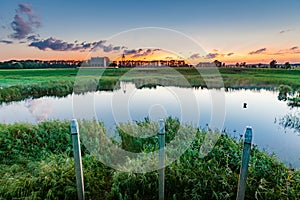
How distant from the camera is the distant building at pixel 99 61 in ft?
16.6

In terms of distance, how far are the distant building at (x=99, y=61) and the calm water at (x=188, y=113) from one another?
1.00m

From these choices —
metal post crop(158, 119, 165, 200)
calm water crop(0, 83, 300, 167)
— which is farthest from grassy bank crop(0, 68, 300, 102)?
metal post crop(158, 119, 165, 200)

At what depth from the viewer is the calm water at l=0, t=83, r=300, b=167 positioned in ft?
19.0

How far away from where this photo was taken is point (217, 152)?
4641 mm

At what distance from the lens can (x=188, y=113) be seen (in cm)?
609

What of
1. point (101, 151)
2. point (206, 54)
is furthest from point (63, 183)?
point (206, 54)

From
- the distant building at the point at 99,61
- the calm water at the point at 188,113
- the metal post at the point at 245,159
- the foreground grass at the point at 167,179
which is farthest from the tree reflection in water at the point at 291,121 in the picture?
the distant building at the point at 99,61

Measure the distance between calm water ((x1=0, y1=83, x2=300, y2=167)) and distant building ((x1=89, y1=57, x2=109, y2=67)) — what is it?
1.00m

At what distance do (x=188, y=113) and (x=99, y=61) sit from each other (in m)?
2.65

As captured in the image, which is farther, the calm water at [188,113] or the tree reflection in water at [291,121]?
the tree reflection in water at [291,121]

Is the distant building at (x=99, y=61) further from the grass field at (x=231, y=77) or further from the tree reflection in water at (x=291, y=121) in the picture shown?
the grass field at (x=231, y=77)

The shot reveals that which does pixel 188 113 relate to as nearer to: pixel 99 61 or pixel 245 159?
pixel 99 61

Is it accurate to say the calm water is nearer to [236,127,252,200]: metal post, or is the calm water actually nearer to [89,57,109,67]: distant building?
[89,57,109,67]: distant building

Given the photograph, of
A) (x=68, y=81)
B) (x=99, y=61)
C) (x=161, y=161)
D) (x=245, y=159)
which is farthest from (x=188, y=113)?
(x=68, y=81)
